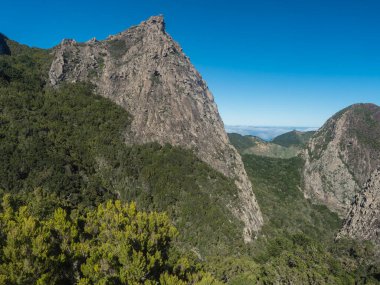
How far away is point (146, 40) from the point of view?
142 m

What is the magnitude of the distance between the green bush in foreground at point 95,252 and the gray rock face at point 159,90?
74.4m

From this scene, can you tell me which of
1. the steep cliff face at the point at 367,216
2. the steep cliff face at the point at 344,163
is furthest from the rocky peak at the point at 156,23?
the steep cliff face at the point at 344,163

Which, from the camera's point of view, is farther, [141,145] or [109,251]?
[141,145]

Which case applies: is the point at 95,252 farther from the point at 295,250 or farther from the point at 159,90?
the point at 159,90

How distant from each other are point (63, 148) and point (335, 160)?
149 m

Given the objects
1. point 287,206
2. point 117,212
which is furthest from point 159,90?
point 117,212

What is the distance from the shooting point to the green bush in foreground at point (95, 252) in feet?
79.8

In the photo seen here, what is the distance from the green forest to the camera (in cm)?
2678

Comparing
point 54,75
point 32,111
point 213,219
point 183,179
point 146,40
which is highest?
point 146,40

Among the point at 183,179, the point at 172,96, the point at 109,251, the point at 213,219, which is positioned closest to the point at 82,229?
the point at 109,251

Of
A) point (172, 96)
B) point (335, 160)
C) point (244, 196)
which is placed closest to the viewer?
point (244, 196)

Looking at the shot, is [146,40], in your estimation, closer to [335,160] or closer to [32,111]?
[32,111]

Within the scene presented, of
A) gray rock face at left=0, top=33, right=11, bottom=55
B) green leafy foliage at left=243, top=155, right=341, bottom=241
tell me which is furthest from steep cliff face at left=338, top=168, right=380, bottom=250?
gray rock face at left=0, top=33, right=11, bottom=55

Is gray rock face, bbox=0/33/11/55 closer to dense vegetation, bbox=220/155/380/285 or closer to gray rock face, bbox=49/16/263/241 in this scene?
gray rock face, bbox=49/16/263/241
